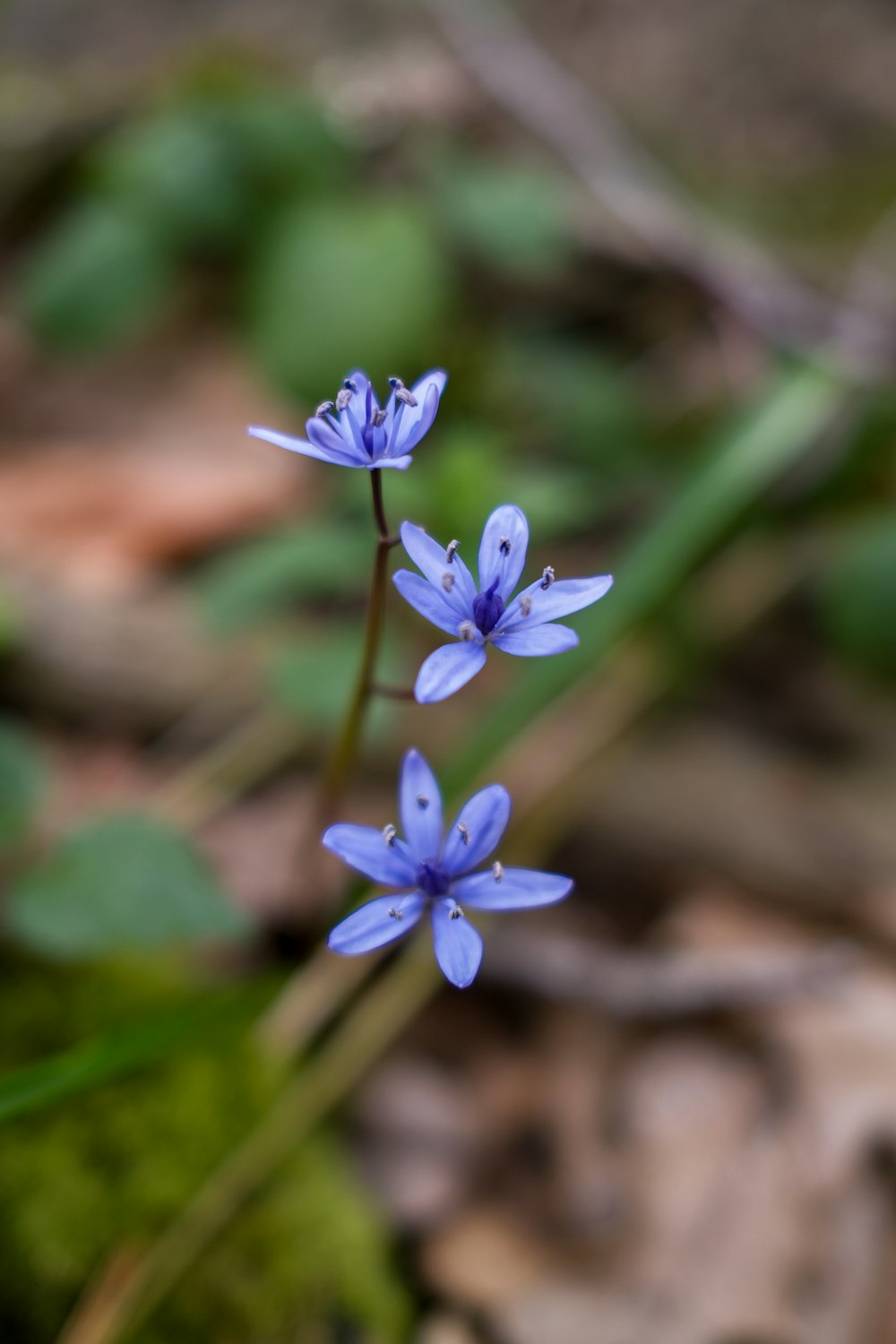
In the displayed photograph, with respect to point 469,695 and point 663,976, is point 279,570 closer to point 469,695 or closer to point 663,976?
point 469,695

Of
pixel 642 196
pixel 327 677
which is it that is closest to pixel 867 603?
pixel 327 677

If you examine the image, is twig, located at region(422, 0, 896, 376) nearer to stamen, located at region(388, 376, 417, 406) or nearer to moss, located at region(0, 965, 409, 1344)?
stamen, located at region(388, 376, 417, 406)

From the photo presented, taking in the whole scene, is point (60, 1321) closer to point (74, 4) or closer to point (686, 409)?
point (686, 409)

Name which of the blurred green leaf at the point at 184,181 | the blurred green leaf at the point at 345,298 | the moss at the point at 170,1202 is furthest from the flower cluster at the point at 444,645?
the blurred green leaf at the point at 184,181

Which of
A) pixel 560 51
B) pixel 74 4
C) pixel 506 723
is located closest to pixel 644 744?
pixel 506 723

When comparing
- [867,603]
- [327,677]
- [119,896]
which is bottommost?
[119,896]

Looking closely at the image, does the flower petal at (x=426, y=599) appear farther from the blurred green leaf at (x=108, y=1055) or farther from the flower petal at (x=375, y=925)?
the blurred green leaf at (x=108, y=1055)

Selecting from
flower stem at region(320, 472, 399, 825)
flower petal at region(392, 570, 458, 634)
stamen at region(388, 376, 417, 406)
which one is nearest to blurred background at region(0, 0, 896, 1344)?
flower stem at region(320, 472, 399, 825)

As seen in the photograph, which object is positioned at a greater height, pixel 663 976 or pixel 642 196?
pixel 642 196
